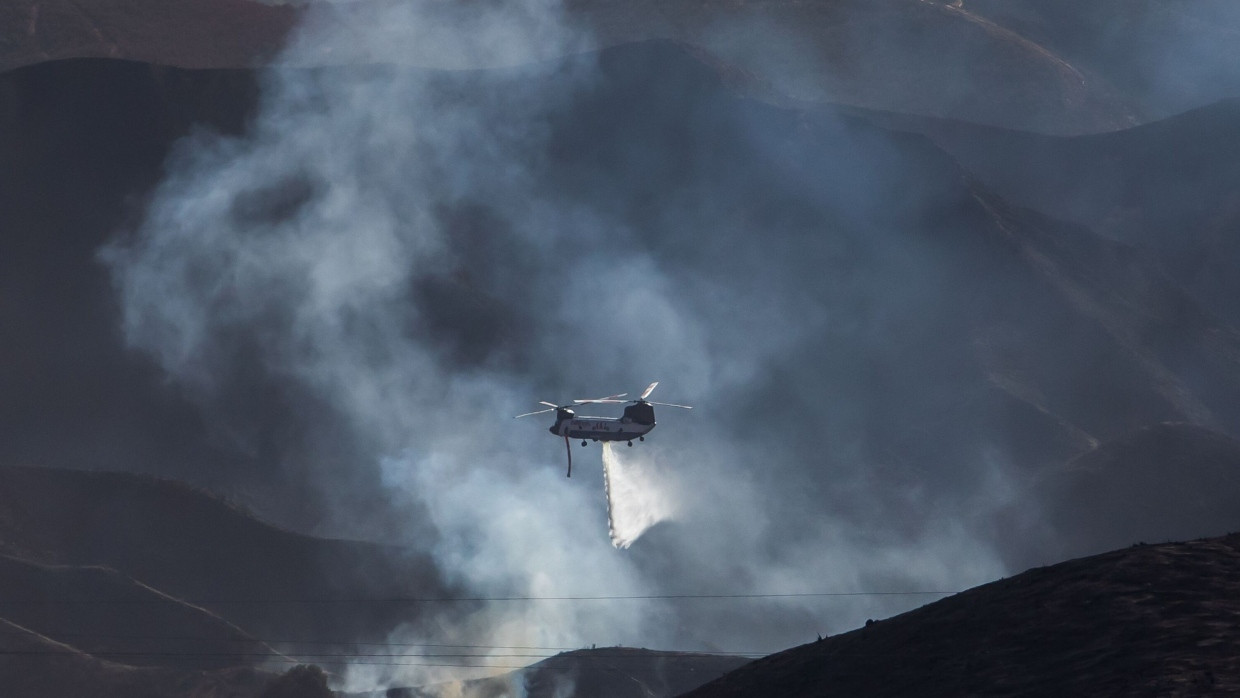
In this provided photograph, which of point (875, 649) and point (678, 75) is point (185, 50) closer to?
point (678, 75)

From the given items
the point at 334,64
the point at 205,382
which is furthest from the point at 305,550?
the point at 334,64

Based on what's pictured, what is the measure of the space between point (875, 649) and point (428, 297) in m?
67.0

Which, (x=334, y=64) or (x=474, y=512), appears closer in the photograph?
(x=474, y=512)

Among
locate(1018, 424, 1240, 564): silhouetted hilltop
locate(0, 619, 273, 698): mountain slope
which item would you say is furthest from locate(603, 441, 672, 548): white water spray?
locate(0, 619, 273, 698): mountain slope

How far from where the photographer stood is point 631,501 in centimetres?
9225

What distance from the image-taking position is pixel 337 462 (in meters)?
90.6

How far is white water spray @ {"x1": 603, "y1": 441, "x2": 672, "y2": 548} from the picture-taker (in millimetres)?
89000

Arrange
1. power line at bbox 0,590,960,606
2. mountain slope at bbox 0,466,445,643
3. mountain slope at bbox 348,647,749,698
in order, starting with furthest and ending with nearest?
1. mountain slope at bbox 0,466,445,643
2. power line at bbox 0,590,960,606
3. mountain slope at bbox 348,647,749,698

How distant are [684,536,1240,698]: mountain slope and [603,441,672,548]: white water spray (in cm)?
4957

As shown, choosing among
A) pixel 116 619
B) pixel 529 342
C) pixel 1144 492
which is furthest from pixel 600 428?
pixel 1144 492

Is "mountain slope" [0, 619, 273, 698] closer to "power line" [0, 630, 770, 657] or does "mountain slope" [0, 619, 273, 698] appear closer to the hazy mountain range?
the hazy mountain range

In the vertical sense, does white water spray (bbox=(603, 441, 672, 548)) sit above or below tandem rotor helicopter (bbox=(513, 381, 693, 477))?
above

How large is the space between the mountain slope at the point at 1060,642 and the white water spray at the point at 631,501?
4957cm

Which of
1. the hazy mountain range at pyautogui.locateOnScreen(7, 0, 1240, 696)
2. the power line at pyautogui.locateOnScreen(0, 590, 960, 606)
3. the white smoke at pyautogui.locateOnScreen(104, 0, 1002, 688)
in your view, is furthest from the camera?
the white smoke at pyautogui.locateOnScreen(104, 0, 1002, 688)
